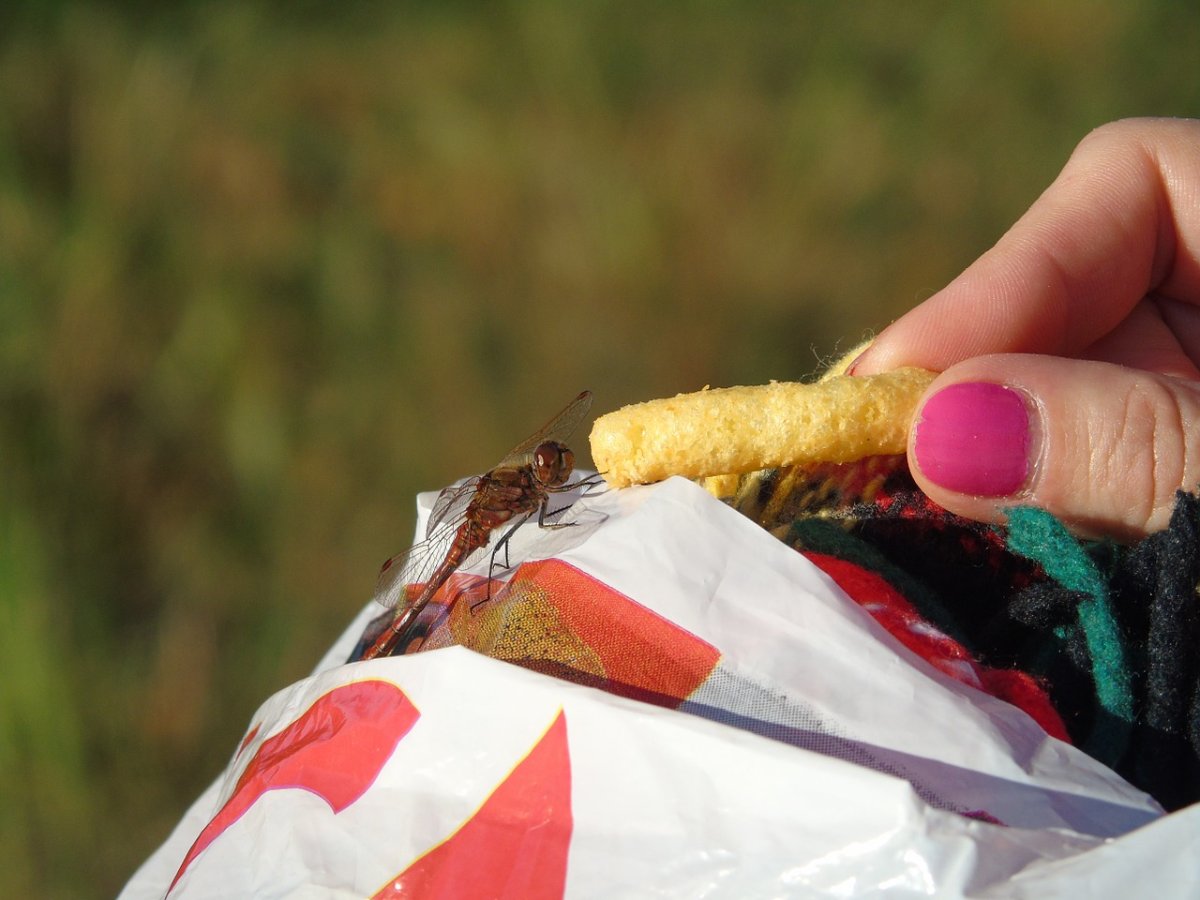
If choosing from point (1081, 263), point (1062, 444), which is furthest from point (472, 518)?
point (1081, 263)

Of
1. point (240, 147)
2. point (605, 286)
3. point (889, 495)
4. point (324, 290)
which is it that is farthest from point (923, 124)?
point (889, 495)

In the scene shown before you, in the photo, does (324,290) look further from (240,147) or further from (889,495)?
(889,495)

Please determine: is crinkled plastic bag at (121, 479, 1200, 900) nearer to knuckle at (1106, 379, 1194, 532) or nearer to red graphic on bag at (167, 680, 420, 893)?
red graphic on bag at (167, 680, 420, 893)

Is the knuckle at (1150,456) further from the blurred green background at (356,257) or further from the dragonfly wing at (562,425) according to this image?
the blurred green background at (356,257)

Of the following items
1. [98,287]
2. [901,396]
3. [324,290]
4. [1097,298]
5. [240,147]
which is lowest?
[1097,298]

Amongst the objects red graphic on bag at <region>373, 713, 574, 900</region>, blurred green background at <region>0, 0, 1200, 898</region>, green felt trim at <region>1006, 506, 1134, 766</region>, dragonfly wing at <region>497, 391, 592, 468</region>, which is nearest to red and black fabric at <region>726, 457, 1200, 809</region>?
green felt trim at <region>1006, 506, 1134, 766</region>

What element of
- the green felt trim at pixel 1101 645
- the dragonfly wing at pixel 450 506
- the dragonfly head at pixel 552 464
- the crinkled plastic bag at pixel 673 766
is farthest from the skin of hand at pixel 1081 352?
the dragonfly wing at pixel 450 506

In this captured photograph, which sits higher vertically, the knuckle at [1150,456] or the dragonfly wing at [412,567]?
the dragonfly wing at [412,567]
